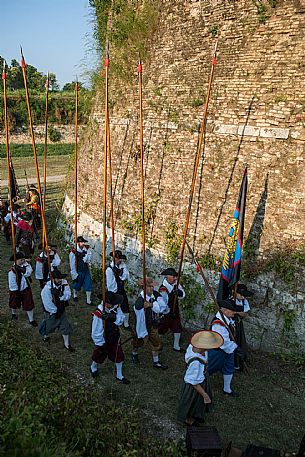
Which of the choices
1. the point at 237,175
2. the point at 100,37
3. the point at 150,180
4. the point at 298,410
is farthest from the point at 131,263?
the point at 100,37

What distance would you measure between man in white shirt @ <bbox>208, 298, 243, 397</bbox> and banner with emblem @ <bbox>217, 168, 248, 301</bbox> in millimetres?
896

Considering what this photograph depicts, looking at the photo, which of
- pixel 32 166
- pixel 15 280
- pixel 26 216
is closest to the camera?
pixel 15 280

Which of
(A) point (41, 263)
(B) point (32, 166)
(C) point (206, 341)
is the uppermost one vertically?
(C) point (206, 341)

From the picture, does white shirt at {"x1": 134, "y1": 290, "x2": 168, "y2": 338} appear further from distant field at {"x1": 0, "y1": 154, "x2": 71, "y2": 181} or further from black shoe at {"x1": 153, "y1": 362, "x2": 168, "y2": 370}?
distant field at {"x1": 0, "y1": 154, "x2": 71, "y2": 181}

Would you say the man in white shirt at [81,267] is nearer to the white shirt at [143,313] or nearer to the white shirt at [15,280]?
the white shirt at [15,280]

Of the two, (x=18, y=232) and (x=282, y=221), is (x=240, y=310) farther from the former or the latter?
(x=18, y=232)

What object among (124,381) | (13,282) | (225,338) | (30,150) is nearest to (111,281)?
(13,282)

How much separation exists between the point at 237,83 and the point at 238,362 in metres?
5.78

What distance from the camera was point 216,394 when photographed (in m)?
7.17

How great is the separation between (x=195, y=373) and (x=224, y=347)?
998mm

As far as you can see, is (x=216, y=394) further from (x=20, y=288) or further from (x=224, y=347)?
(x=20, y=288)

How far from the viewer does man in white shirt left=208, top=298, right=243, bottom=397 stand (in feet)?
22.2

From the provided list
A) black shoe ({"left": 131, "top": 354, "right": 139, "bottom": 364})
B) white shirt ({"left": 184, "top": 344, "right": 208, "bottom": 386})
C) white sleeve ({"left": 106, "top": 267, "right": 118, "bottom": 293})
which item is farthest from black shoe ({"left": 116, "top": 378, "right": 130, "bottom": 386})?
white sleeve ({"left": 106, "top": 267, "right": 118, "bottom": 293})

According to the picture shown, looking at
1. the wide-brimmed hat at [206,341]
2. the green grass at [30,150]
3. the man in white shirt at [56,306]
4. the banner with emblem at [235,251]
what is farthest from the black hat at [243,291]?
the green grass at [30,150]
